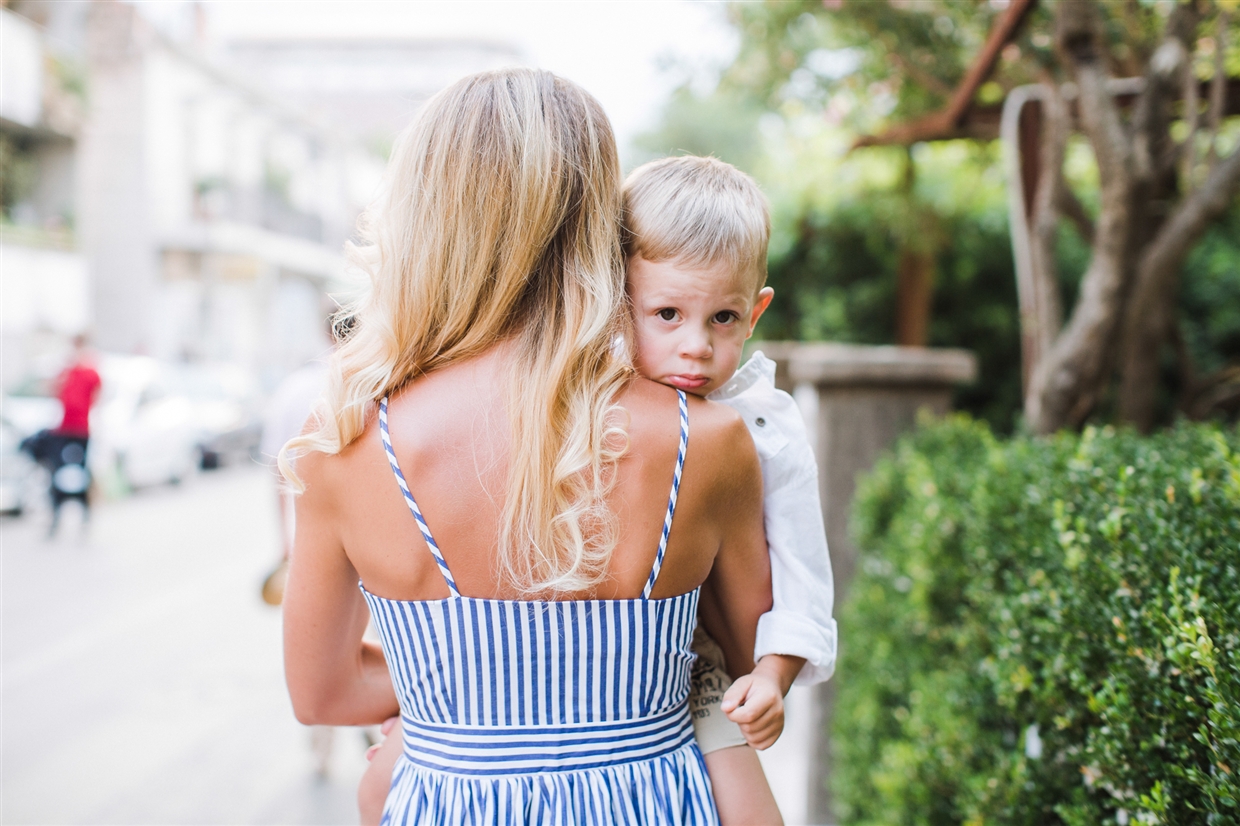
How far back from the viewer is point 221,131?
25.3 metres

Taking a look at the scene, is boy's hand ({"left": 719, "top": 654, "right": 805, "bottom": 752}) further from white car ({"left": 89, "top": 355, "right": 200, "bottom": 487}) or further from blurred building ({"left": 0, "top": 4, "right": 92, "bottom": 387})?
blurred building ({"left": 0, "top": 4, "right": 92, "bottom": 387})

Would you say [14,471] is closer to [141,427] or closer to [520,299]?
[141,427]

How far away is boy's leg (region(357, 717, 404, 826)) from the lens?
61.7 inches

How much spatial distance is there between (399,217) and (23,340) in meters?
19.1

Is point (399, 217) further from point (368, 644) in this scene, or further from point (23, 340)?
point (23, 340)

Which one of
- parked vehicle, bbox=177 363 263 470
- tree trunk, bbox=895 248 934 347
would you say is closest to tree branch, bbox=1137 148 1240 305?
tree trunk, bbox=895 248 934 347

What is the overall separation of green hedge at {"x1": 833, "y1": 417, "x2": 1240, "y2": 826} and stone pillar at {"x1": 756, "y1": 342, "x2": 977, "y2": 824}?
516 mm

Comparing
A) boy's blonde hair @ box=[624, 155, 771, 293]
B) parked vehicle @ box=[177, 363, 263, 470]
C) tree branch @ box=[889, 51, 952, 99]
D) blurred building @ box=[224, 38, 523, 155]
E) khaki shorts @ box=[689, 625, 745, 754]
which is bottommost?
parked vehicle @ box=[177, 363, 263, 470]

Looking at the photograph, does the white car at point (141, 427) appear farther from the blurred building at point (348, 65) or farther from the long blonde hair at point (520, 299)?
the blurred building at point (348, 65)

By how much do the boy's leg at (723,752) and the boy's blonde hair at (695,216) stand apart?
0.66 m

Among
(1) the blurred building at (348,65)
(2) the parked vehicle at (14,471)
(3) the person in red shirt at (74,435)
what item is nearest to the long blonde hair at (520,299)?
(3) the person in red shirt at (74,435)

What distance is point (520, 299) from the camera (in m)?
1.36

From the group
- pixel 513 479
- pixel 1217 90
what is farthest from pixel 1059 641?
pixel 1217 90

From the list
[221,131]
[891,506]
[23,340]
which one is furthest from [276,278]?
[891,506]
